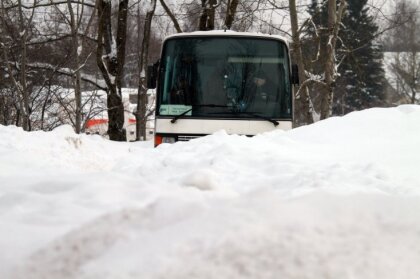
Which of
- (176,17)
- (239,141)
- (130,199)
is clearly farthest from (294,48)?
(130,199)

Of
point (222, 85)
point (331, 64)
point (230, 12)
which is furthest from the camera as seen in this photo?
point (230, 12)

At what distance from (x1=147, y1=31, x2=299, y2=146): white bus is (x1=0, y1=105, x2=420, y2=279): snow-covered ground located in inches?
95.2

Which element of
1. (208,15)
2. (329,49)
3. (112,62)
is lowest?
(112,62)

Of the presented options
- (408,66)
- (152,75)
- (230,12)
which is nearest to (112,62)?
(230,12)

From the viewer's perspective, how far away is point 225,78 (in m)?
6.64

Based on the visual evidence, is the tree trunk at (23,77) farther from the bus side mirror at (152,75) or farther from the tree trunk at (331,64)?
the tree trunk at (331,64)

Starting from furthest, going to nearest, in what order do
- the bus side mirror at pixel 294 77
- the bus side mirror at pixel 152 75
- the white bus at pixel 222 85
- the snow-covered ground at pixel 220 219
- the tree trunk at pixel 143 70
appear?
the tree trunk at pixel 143 70, the bus side mirror at pixel 152 75, the bus side mirror at pixel 294 77, the white bus at pixel 222 85, the snow-covered ground at pixel 220 219

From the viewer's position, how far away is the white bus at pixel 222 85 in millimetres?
6457

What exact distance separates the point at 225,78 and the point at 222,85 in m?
0.12

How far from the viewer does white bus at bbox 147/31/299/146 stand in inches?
254

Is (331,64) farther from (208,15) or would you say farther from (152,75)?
(152,75)

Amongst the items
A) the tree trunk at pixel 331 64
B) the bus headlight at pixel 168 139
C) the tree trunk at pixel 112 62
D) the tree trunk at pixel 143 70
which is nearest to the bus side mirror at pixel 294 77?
the bus headlight at pixel 168 139

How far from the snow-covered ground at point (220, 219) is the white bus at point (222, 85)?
7.93 feet

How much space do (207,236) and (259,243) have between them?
23 cm
